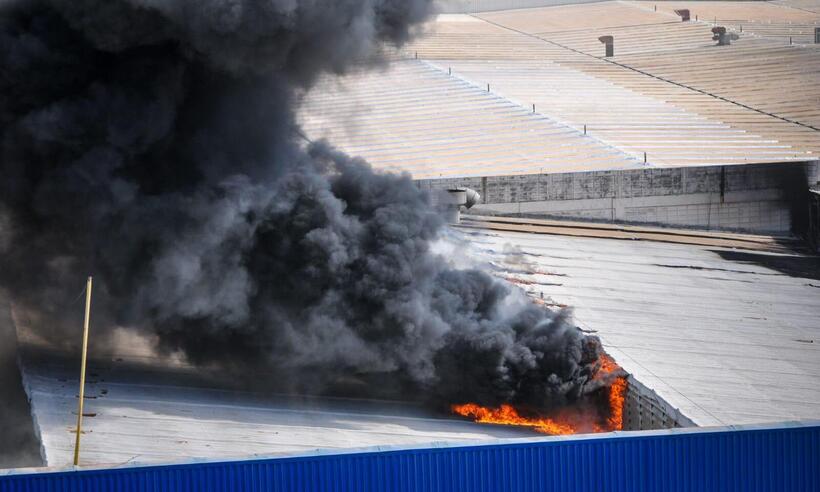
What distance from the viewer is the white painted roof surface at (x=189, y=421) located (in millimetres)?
18734

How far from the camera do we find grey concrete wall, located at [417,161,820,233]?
35375 mm

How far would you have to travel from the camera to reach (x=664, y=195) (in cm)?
3597

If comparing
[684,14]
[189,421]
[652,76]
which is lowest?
[189,421]

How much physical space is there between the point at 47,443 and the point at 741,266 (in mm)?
19478

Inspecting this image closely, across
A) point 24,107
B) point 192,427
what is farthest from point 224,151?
point 192,427

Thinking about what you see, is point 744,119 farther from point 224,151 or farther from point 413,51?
point 224,151

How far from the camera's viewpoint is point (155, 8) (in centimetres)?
2284

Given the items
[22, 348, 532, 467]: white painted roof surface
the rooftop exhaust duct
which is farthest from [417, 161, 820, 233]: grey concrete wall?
[22, 348, 532, 467]: white painted roof surface

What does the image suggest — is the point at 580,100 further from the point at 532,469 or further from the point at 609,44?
the point at 532,469

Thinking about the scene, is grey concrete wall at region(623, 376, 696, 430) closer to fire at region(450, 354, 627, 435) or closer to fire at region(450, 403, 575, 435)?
fire at region(450, 354, 627, 435)

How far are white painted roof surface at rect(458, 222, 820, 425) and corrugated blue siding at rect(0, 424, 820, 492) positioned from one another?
2.09 meters

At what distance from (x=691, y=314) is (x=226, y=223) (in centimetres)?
1035

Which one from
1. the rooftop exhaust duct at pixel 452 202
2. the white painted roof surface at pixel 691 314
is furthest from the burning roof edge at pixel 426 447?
the rooftop exhaust duct at pixel 452 202

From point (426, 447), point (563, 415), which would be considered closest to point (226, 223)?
point (563, 415)
